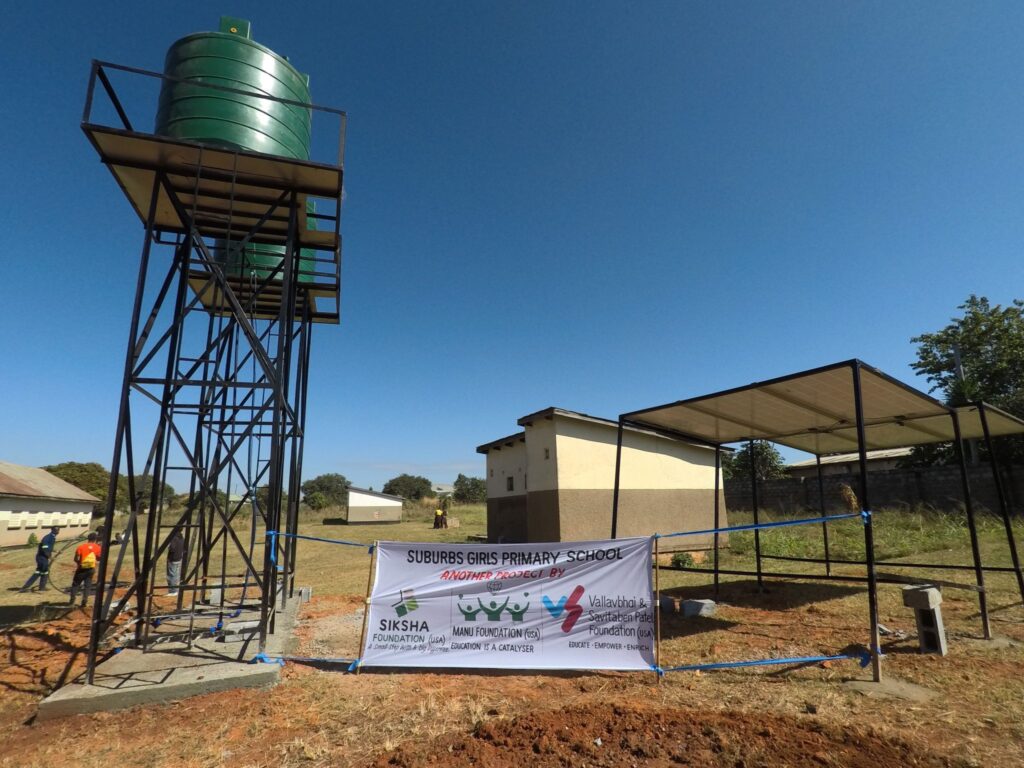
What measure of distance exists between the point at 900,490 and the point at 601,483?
15963 mm

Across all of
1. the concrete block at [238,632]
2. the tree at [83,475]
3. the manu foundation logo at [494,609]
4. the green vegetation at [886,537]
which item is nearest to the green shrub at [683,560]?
the green vegetation at [886,537]

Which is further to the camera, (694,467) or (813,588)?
(694,467)

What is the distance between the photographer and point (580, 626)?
708 cm

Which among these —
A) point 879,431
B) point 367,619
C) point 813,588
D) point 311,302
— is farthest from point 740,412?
point 311,302

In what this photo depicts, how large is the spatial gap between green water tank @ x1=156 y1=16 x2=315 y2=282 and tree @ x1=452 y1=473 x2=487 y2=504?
7934 centimetres

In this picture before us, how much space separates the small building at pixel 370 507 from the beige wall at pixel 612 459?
3129 cm

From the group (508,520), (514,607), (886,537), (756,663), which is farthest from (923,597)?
(508,520)

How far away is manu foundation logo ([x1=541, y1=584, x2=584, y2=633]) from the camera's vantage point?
23.3ft

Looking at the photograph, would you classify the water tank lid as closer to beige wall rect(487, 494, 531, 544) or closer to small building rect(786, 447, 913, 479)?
beige wall rect(487, 494, 531, 544)

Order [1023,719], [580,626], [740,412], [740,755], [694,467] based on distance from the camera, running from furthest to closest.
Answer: [694,467], [740,412], [580,626], [1023,719], [740,755]

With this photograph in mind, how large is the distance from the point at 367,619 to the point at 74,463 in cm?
7273

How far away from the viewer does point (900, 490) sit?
24797 millimetres

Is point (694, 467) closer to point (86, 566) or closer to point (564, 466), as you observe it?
point (564, 466)

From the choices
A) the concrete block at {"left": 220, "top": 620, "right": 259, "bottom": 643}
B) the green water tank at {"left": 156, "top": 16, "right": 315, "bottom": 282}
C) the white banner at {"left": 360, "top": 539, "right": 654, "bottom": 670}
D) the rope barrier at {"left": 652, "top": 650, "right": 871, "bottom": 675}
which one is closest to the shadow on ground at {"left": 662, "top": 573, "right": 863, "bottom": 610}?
the rope barrier at {"left": 652, "top": 650, "right": 871, "bottom": 675}
